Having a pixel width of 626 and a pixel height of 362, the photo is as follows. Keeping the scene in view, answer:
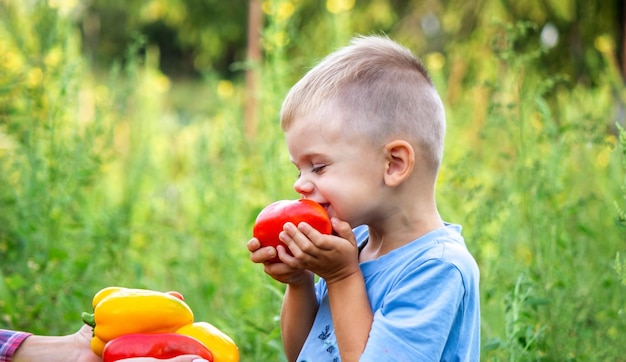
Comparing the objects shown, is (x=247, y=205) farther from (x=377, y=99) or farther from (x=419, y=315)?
(x=419, y=315)

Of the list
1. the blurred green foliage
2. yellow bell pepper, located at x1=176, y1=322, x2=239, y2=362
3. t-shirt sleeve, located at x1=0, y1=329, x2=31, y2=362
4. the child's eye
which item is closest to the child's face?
the child's eye

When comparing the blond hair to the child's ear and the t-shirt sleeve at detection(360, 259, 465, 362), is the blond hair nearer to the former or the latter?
the child's ear

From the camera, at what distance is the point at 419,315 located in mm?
1585

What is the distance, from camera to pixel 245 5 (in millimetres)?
10062

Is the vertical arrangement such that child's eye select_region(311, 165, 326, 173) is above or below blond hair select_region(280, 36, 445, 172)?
below

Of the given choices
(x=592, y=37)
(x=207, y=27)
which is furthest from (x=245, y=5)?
(x=592, y=37)

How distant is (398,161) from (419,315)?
1.03ft

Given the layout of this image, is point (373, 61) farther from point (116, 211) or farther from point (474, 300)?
point (116, 211)

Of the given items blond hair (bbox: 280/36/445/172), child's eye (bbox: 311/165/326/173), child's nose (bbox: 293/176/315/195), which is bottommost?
child's nose (bbox: 293/176/315/195)

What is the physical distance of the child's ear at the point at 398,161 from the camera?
1.69 m

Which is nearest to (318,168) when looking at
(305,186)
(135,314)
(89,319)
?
(305,186)

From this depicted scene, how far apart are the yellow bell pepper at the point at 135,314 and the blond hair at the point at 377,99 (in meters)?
0.45

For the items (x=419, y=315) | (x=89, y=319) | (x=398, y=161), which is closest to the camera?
(x=419, y=315)

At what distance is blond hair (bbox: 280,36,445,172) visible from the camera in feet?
5.60
